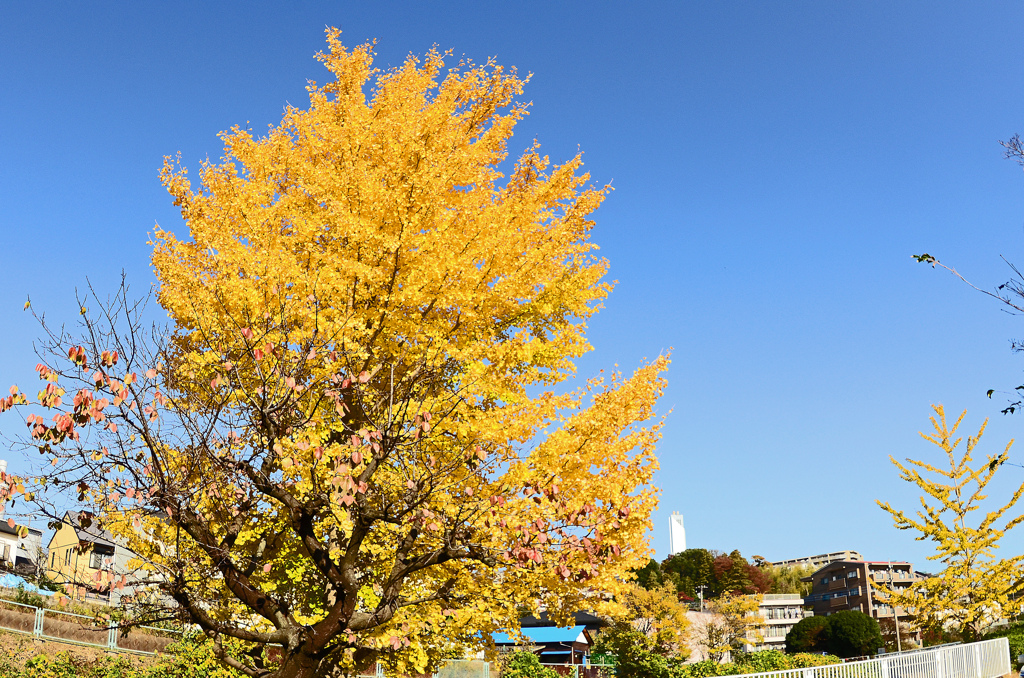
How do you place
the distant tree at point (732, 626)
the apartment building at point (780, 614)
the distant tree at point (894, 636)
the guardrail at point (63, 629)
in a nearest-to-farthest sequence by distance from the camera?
the guardrail at point (63, 629), the distant tree at point (732, 626), the distant tree at point (894, 636), the apartment building at point (780, 614)

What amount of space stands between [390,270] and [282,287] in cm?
126

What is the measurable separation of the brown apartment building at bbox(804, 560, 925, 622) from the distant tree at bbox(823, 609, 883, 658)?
2344 cm

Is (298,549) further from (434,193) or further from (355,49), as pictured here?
(355,49)

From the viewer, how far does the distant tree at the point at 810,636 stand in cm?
5138

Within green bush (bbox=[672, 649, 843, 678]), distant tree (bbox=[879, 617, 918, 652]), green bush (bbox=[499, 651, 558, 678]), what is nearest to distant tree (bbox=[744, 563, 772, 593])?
distant tree (bbox=[879, 617, 918, 652])

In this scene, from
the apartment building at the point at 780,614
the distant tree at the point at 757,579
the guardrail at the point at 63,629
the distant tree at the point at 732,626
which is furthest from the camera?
the distant tree at the point at 757,579

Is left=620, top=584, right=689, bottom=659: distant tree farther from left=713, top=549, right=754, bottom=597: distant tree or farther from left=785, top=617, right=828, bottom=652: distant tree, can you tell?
left=713, top=549, right=754, bottom=597: distant tree

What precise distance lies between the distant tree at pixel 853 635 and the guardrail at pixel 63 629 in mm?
43302

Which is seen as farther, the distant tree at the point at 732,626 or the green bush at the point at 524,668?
the distant tree at the point at 732,626

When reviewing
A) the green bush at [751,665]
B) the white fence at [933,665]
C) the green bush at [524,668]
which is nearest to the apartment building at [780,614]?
the green bush at [751,665]

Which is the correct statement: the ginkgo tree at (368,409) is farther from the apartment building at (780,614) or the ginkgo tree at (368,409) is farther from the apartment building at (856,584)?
the apartment building at (856,584)

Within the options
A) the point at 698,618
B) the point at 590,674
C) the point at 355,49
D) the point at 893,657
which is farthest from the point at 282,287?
the point at 698,618

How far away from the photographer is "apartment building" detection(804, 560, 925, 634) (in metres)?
73.6

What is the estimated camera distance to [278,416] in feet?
22.4
